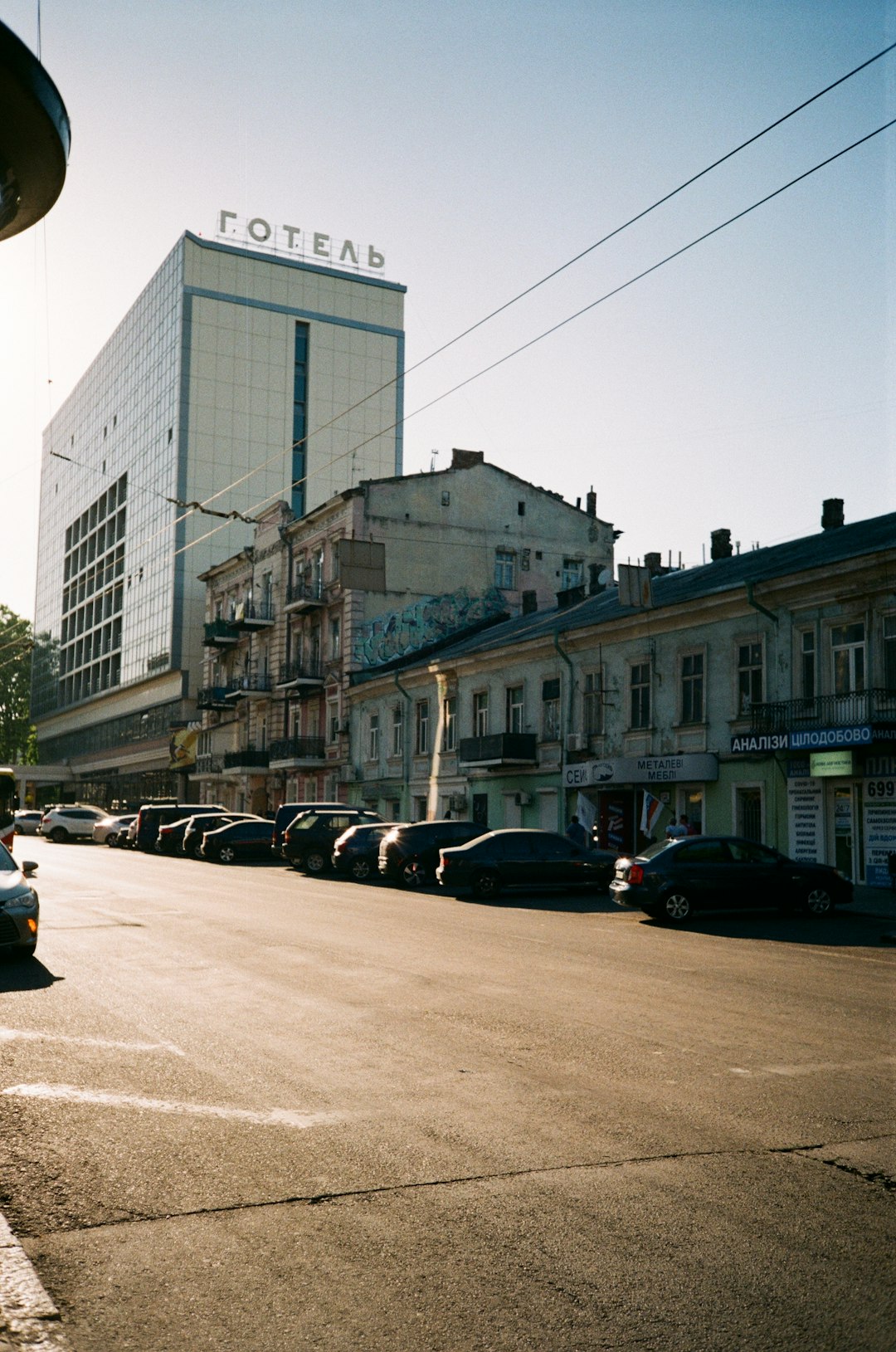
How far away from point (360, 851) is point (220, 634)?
37188 mm

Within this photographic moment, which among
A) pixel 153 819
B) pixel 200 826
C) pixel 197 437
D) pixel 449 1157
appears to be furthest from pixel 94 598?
pixel 449 1157

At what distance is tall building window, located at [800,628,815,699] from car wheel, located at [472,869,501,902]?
8418 millimetres

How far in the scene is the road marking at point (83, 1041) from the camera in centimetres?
829

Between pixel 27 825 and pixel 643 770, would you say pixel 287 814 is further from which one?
pixel 27 825

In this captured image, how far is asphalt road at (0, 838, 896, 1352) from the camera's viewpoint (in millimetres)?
4148

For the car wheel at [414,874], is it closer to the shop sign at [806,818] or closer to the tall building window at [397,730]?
the shop sign at [806,818]

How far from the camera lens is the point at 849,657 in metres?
27.5

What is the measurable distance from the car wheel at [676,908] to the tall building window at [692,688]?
1221 centimetres

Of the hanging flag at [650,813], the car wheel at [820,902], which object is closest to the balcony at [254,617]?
the hanging flag at [650,813]

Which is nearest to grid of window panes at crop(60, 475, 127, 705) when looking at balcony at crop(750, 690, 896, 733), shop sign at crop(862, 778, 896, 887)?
balcony at crop(750, 690, 896, 733)

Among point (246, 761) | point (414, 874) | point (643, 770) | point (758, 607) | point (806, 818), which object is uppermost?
point (758, 607)

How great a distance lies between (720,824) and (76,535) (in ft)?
291

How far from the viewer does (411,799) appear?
47.5 m

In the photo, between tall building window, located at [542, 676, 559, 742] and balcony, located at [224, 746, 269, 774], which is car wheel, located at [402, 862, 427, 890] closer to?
tall building window, located at [542, 676, 559, 742]
